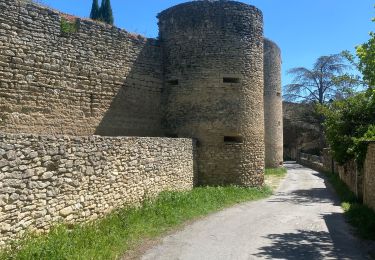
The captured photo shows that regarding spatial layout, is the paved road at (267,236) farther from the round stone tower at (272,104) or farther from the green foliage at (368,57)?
the round stone tower at (272,104)

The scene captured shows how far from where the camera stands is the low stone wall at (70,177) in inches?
240

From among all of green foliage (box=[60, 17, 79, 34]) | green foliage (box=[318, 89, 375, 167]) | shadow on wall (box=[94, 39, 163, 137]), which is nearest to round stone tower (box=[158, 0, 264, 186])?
shadow on wall (box=[94, 39, 163, 137])

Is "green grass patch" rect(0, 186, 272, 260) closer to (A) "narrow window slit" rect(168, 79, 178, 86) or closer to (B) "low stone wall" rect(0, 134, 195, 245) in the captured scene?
(B) "low stone wall" rect(0, 134, 195, 245)

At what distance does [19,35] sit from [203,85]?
22.0ft

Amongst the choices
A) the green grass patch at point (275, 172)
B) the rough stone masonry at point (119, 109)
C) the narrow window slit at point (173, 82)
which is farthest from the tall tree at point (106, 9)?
the narrow window slit at point (173, 82)

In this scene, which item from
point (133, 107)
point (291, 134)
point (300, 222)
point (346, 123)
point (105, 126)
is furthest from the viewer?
point (291, 134)

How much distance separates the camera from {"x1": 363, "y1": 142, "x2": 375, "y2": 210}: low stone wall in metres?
10.8

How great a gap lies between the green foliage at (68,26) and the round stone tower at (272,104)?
648 inches

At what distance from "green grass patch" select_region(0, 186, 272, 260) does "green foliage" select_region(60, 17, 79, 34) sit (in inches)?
222

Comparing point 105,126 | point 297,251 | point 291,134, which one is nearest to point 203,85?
point 105,126

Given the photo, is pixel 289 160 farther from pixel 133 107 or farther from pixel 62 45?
pixel 62 45

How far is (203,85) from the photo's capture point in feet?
49.2

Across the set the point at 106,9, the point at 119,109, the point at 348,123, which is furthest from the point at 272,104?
the point at 119,109

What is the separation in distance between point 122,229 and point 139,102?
7.20 metres
